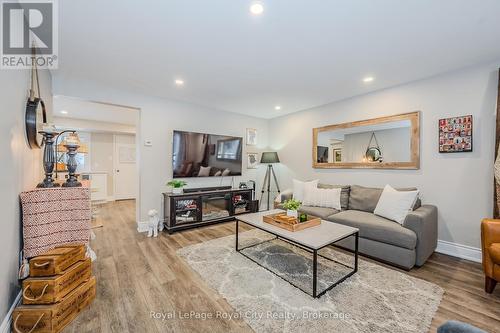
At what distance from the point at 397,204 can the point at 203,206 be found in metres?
3.01

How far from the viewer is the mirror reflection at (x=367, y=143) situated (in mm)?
3133

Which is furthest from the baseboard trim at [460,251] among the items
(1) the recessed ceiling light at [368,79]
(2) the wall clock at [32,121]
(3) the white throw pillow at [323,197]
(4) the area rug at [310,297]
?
(2) the wall clock at [32,121]

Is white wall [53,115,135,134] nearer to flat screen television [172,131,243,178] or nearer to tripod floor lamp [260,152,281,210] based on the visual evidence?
flat screen television [172,131,243,178]

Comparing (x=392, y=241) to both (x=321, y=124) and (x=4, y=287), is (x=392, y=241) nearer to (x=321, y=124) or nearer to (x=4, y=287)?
(x=321, y=124)

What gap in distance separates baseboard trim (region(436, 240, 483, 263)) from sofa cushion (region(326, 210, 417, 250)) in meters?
0.88

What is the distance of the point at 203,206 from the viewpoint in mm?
3918

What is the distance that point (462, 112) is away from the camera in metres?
2.63

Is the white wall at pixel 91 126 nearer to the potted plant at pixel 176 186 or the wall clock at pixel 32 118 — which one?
the potted plant at pixel 176 186

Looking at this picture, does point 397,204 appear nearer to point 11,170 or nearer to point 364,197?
point 364,197

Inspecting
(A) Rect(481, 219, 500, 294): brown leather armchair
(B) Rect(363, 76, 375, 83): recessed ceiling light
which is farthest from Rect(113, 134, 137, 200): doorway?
(A) Rect(481, 219, 500, 294): brown leather armchair

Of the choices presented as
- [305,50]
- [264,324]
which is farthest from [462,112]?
[264,324]

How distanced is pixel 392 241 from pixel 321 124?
251 centimetres

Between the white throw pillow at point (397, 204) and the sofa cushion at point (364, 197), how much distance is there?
261mm

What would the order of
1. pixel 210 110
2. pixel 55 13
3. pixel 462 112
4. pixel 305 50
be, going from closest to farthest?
pixel 55 13 < pixel 305 50 < pixel 462 112 < pixel 210 110
